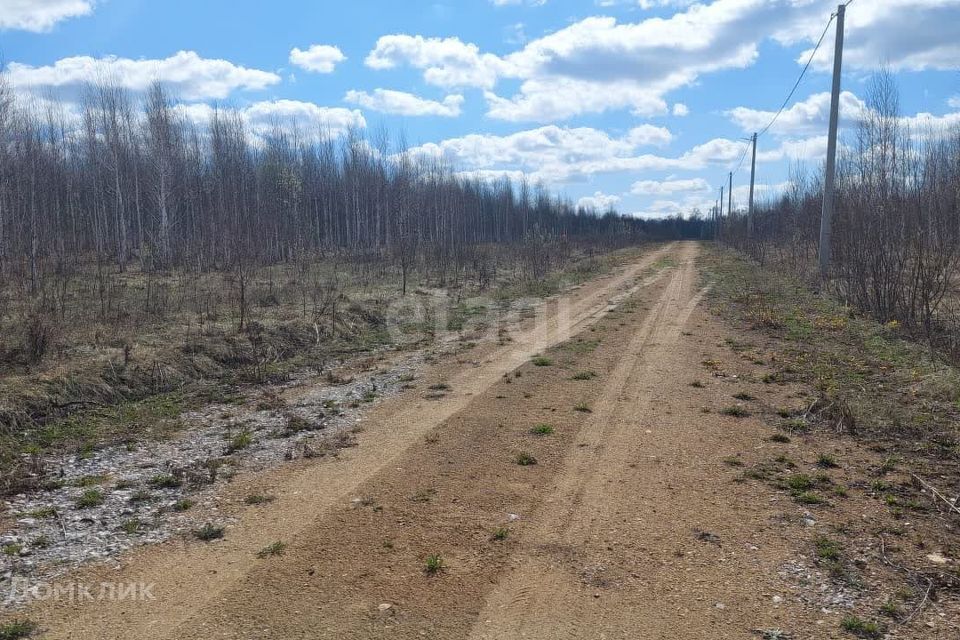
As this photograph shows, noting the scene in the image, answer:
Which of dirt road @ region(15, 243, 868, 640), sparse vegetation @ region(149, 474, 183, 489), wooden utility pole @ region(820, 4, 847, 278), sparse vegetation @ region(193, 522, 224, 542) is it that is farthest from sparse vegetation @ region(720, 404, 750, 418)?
wooden utility pole @ region(820, 4, 847, 278)

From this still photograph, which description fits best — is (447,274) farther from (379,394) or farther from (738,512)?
(738,512)

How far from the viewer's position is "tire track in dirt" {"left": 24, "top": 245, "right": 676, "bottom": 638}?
323cm

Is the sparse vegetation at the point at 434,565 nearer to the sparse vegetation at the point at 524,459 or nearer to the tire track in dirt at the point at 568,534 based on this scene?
the tire track in dirt at the point at 568,534

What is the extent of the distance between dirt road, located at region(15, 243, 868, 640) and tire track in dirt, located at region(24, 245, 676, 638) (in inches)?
0.5

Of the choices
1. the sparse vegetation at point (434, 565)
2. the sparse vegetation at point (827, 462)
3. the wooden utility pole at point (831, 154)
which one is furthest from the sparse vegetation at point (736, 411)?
the wooden utility pole at point (831, 154)

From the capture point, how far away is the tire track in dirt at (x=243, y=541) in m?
3.23

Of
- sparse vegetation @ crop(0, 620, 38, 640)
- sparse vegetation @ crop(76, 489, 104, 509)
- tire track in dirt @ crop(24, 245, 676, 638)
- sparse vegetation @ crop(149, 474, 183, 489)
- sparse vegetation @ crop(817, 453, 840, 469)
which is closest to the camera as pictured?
sparse vegetation @ crop(0, 620, 38, 640)

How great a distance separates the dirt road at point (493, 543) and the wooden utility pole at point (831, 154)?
1139 cm

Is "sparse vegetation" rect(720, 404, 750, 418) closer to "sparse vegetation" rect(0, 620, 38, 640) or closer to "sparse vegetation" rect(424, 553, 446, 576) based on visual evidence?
"sparse vegetation" rect(424, 553, 446, 576)

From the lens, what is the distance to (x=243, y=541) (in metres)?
4.13

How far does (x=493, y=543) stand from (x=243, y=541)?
1712mm

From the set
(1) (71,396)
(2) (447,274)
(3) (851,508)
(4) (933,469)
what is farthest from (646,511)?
(2) (447,274)

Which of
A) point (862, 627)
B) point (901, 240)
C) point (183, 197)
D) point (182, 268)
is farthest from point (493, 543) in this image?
point (183, 197)

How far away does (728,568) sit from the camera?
3760 millimetres
